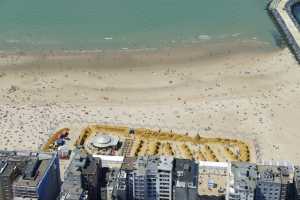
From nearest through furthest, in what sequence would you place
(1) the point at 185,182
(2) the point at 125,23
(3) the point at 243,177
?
(1) the point at 185,182 → (3) the point at 243,177 → (2) the point at 125,23

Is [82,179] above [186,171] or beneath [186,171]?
beneath

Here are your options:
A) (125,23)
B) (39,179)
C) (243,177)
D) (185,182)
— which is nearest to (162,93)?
(125,23)

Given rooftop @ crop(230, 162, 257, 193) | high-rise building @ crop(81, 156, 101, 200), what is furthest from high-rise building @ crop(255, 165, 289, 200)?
high-rise building @ crop(81, 156, 101, 200)

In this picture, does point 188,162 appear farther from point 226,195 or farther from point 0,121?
point 0,121

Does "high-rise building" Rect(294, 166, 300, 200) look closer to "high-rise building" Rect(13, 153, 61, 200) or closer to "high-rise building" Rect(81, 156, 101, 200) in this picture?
"high-rise building" Rect(81, 156, 101, 200)

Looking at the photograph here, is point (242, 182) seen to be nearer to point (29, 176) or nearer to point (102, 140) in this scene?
point (29, 176)

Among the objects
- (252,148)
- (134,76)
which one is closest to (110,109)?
(134,76)

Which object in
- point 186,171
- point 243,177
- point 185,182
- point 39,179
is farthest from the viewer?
point 186,171
